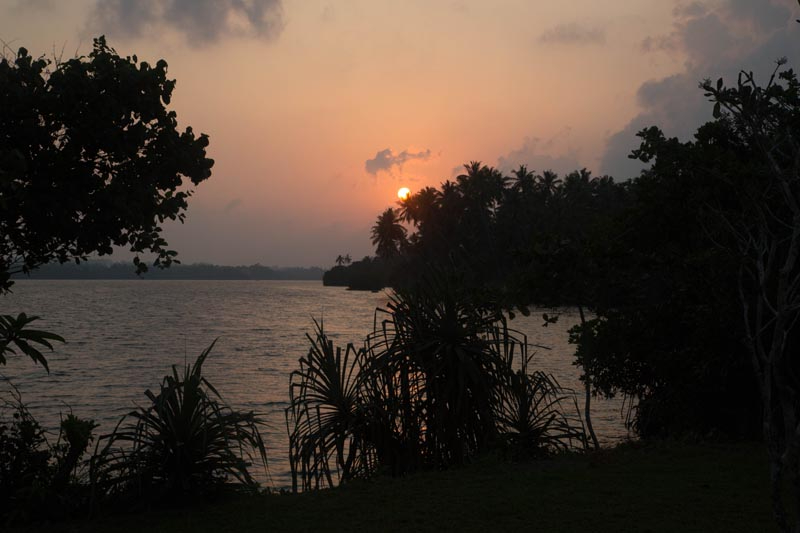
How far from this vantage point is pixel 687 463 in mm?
8883

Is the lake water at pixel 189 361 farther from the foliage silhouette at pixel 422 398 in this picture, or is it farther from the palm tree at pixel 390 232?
the palm tree at pixel 390 232

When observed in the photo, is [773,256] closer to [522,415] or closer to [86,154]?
[522,415]

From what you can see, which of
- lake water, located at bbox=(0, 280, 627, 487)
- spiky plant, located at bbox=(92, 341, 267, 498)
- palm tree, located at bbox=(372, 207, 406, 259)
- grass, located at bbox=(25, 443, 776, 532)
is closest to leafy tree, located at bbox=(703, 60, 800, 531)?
grass, located at bbox=(25, 443, 776, 532)

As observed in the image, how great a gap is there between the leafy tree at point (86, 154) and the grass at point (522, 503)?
297 cm

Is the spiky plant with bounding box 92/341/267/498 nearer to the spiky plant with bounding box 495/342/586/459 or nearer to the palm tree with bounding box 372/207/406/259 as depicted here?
the spiky plant with bounding box 495/342/586/459

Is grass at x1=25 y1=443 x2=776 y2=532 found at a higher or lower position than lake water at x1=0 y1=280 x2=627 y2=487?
higher

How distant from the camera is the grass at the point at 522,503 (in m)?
6.42

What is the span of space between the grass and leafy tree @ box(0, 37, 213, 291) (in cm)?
297

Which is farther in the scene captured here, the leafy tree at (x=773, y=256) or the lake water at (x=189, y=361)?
the lake water at (x=189, y=361)

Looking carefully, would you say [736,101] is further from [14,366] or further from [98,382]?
[14,366]

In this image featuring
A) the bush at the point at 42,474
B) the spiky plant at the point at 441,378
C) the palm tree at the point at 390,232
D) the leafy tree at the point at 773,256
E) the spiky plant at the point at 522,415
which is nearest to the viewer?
the leafy tree at the point at 773,256

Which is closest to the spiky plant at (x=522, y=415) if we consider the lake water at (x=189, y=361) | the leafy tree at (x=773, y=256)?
the leafy tree at (x=773, y=256)

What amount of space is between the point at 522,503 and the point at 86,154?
5.82m

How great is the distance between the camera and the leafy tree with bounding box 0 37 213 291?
723 cm
